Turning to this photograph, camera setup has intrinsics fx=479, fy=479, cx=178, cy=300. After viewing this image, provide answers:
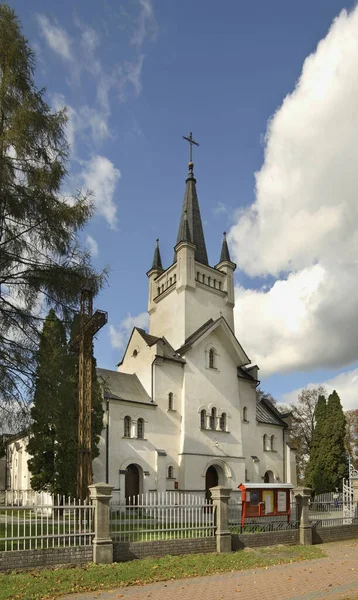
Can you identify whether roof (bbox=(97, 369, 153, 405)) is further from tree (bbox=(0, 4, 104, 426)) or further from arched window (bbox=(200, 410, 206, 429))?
tree (bbox=(0, 4, 104, 426))

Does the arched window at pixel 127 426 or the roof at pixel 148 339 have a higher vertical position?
the roof at pixel 148 339

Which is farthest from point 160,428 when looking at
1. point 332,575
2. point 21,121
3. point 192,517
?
point 21,121

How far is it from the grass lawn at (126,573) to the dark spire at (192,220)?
2250cm

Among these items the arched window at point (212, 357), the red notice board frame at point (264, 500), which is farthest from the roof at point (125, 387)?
the red notice board frame at point (264, 500)

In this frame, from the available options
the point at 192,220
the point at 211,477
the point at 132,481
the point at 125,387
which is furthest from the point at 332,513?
the point at 192,220

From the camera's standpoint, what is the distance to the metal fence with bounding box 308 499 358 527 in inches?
734

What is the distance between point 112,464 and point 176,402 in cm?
560

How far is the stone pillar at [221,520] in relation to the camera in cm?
1439

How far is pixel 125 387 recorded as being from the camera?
1077 inches

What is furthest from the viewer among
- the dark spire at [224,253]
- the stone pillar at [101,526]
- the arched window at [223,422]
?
the dark spire at [224,253]

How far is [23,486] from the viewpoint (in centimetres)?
3111

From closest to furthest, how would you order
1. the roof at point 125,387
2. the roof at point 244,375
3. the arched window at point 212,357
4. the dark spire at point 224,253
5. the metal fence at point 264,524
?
1. the metal fence at point 264,524
2. the roof at point 125,387
3. the arched window at point 212,357
4. the roof at point 244,375
5. the dark spire at point 224,253

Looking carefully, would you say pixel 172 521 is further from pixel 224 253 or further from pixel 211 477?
pixel 224 253

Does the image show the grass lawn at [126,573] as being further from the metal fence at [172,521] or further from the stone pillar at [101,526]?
the metal fence at [172,521]
